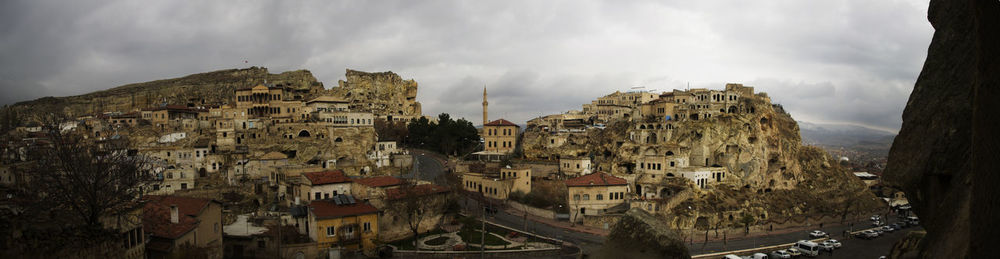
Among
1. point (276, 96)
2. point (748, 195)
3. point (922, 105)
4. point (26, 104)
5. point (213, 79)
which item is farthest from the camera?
point (213, 79)

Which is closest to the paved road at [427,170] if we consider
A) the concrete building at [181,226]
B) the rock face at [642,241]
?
the concrete building at [181,226]

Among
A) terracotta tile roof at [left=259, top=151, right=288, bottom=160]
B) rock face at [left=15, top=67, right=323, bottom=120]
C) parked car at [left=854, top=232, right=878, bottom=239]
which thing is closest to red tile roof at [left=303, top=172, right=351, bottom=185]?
terracotta tile roof at [left=259, top=151, right=288, bottom=160]

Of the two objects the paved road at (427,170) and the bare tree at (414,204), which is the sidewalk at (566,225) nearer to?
the bare tree at (414,204)

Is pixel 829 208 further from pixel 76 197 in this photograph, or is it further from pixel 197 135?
pixel 197 135

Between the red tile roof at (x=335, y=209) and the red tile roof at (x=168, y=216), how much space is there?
568 cm

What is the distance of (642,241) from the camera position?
12555mm

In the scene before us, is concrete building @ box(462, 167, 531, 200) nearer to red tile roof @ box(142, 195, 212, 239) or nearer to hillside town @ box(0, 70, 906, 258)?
hillside town @ box(0, 70, 906, 258)

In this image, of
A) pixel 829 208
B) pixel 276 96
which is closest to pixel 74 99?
pixel 276 96

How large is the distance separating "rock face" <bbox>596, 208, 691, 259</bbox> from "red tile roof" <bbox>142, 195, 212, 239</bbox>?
64.8 ft

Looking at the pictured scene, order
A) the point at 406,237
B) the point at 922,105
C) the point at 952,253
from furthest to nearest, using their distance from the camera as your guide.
→ the point at 406,237
the point at 922,105
the point at 952,253

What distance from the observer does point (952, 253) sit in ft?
20.3

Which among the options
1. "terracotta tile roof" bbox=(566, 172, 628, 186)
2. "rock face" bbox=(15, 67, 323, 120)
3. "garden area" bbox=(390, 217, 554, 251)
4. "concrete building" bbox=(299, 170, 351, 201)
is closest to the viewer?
"garden area" bbox=(390, 217, 554, 251)

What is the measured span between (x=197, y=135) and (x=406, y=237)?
35.5 meters

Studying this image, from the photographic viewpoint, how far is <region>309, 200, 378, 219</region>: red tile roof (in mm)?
29969
